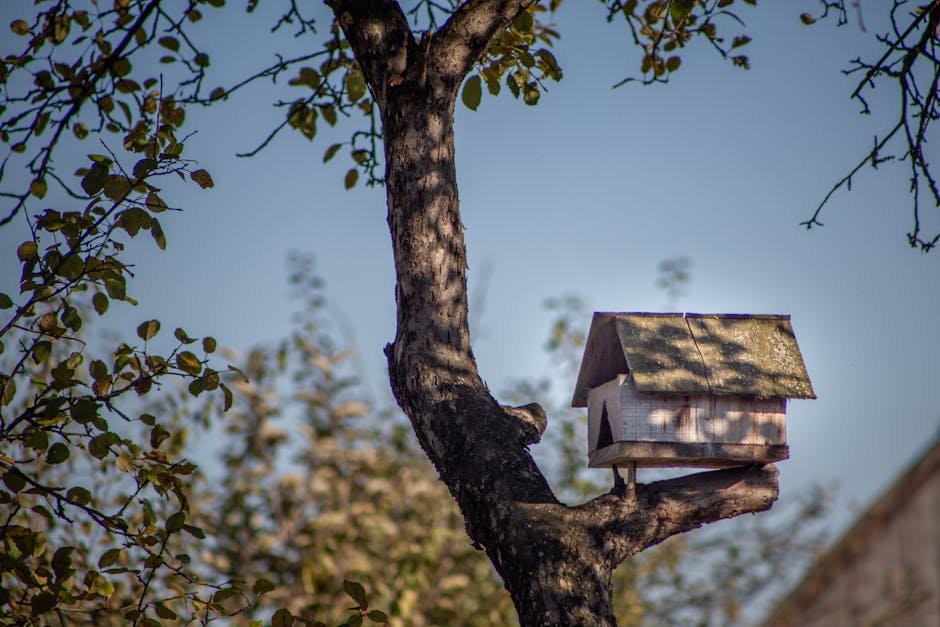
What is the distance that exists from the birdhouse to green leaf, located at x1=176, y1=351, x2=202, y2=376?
151 cm

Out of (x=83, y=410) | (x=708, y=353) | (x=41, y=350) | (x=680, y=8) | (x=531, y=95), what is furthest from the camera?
(x=531, y=95)

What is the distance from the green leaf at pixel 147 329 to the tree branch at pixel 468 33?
1.34m

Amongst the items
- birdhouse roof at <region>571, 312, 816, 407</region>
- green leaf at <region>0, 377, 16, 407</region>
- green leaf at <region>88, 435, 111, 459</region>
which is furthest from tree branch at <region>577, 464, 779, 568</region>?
green leaf at <region>0, 377, 16, 407</region>

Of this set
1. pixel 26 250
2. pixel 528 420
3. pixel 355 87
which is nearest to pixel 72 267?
pixel 26 250

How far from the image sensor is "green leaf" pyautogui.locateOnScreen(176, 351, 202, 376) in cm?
334

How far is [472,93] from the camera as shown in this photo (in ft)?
13.6

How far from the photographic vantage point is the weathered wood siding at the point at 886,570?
8.16 m

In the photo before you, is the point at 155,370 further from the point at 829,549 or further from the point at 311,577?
the point at 829,549

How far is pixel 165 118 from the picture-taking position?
495 cm

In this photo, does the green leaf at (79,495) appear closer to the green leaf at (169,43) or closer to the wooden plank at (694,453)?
the wooden plank at (694,453)

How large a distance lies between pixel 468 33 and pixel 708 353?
58.9 inches

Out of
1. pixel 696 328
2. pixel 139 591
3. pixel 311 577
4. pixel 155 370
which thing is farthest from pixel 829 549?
pixel 155 370

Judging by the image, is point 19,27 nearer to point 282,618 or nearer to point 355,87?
point 355,87

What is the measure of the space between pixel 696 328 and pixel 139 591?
2.70 metres
